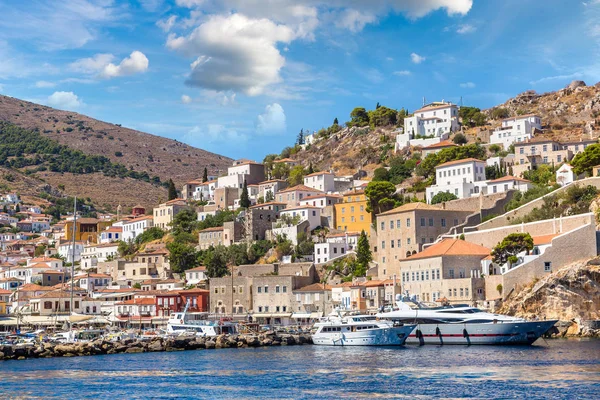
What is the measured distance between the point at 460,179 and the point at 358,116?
129ft

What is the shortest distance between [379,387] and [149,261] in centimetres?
5647

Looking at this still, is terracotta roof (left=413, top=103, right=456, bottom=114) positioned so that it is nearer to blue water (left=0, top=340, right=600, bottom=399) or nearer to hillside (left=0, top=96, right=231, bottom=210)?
blue water (left=0, top=340, right=600, bottom=399)

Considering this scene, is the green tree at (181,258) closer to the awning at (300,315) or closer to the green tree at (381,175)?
the awning at (300,315)

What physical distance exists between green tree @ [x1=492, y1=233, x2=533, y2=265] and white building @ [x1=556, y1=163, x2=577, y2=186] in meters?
15.0

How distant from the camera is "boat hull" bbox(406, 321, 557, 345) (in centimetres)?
5103

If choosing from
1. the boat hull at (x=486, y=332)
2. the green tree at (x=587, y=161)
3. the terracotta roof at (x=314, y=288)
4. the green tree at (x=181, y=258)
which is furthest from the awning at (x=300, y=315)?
the green tree at (x=587, y=161)

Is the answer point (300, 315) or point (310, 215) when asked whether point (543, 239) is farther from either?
point (310, 215)

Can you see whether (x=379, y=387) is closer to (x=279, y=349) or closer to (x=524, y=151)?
(x=279, y=349)

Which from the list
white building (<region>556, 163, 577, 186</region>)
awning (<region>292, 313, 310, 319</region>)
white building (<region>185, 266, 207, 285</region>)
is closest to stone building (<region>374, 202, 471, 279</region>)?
awning (<region>292, 313, 310, 319</region>)

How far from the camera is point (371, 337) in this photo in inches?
2164

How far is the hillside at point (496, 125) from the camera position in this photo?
9494cm

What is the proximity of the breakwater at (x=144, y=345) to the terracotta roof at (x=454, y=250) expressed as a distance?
1050 centimetres

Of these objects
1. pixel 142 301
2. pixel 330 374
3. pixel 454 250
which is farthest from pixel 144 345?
pixel 454 250

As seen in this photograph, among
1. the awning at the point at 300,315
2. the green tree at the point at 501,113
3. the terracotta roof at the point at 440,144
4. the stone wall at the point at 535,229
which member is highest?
the green tree at the point at 501,113
